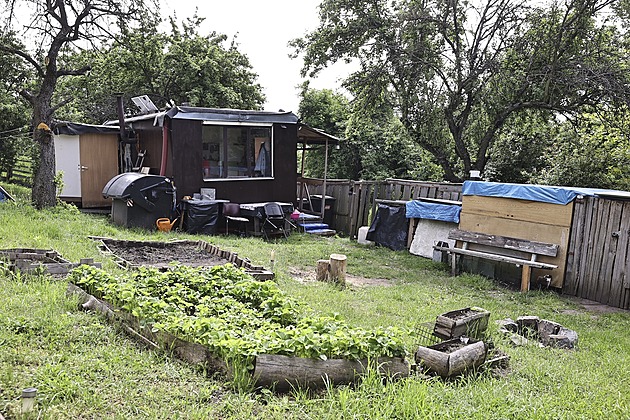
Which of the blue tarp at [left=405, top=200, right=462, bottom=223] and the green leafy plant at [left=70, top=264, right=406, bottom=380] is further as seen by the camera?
the blue tarp at [left=405, top=200, right=462, bottom=223]

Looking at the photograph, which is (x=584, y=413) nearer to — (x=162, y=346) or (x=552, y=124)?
(x=162, y=346)

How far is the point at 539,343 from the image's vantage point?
5227 millimetres

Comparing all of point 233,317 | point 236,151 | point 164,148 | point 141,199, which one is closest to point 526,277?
point 233,317

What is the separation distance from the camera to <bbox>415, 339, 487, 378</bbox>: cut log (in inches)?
152

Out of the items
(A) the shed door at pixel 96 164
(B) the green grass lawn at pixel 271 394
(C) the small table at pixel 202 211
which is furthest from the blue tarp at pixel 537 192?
(A) the shed door at pixel 96 164

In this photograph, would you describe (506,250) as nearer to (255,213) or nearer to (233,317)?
(255,213)

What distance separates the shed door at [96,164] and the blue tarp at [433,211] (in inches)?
322

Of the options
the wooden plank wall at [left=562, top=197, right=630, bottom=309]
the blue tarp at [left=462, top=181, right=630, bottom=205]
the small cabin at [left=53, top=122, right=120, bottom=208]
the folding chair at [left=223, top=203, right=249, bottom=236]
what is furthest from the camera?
the small cabin at [left=53, top=122, right=120, bottom=208]

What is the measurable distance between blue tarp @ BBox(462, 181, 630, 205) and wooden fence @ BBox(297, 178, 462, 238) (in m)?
1.63

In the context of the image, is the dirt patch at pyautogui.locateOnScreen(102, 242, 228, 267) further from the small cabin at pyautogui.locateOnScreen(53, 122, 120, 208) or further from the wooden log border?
the small cabin at pyautogui.locateOnScreen(53, 122, 120, 208)

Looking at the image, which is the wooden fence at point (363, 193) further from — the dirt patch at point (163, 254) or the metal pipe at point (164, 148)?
the dirt patch at point (163, 254)

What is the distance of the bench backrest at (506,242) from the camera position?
8162mm

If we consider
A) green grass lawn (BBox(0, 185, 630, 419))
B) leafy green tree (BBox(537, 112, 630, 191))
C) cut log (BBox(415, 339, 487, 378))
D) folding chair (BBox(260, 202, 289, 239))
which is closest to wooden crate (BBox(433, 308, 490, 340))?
green grass lawn (BBox(0, 185, 630, 419))

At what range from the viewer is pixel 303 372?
3.45m
